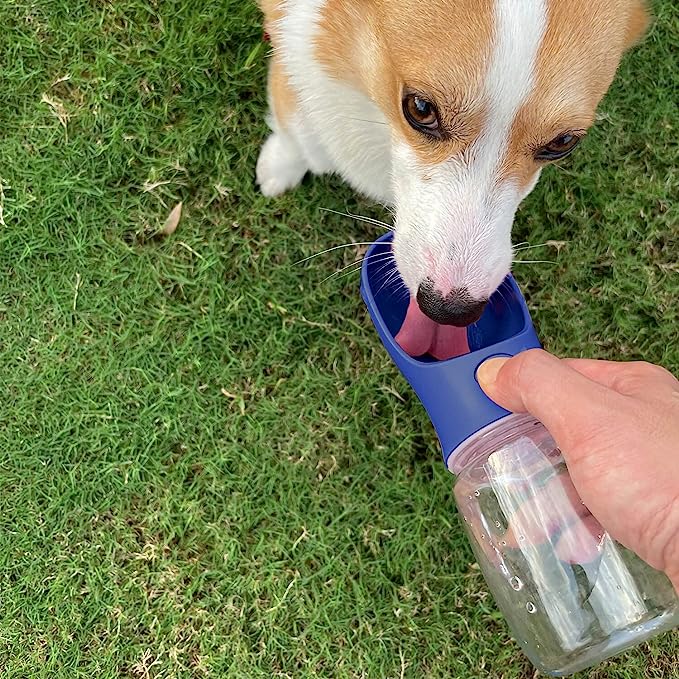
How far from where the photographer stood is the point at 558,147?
5.60 feet

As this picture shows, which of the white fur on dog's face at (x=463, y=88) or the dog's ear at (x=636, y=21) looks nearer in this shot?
the white fur on dog's face at (x=463, y=88)

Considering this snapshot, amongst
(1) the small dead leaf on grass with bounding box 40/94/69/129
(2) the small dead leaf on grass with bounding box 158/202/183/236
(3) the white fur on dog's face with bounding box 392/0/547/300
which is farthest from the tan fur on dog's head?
(1) the small dead leaf on grass with bounding box 40/94/69/129

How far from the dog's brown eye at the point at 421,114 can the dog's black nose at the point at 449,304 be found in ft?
1.20

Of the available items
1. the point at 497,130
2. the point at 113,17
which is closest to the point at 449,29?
the point at 497,130

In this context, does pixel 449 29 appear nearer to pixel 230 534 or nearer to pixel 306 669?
pixel 230 534

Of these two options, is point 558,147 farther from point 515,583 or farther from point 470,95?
point 515,583

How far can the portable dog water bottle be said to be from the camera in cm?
190

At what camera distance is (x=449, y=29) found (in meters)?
1.52

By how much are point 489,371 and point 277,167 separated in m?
1.19

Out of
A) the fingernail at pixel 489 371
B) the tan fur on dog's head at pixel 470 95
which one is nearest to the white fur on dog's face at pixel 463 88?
the tan fur on dog's head at pixel 470 95

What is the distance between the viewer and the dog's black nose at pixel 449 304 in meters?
1.75

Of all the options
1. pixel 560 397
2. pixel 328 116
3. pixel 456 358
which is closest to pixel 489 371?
pixel 456 358

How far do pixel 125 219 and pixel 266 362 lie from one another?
0.77m

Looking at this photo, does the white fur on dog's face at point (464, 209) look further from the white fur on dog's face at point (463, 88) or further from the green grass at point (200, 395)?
the green grass at point (200, 395)
